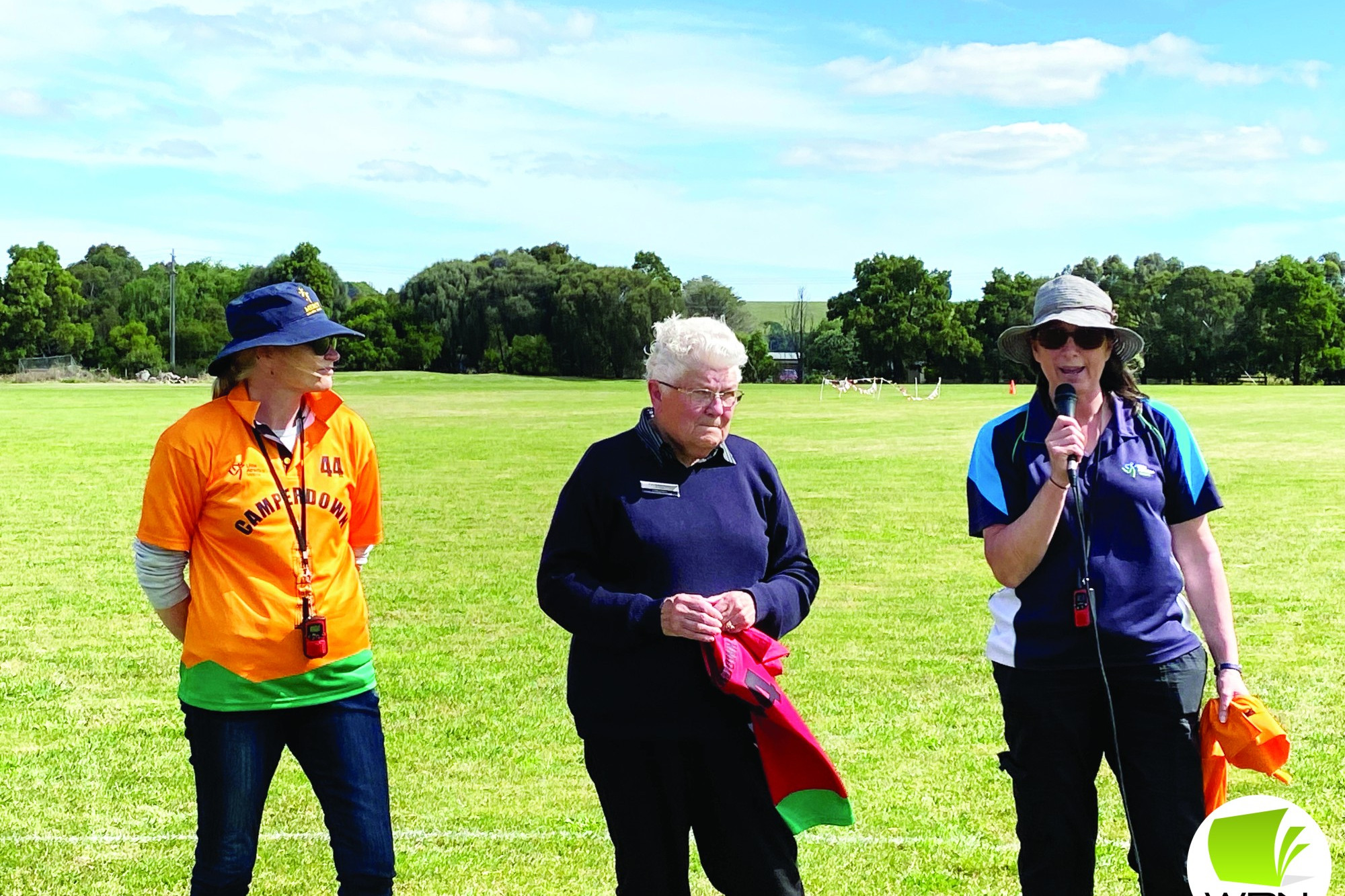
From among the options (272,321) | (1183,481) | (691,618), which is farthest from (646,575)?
(1183,481)

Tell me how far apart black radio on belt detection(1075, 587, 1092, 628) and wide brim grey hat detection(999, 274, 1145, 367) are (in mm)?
690

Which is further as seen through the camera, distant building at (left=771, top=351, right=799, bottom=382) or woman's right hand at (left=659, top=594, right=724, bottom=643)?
distant building at (left=771, top=351, right=799, bottom=382)

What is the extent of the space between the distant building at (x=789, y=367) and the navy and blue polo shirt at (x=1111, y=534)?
10298 centimetres

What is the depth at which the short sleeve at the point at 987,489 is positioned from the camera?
11.7 feet

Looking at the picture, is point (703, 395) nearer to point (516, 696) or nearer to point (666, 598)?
point (666, 598)

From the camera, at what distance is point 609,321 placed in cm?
9300

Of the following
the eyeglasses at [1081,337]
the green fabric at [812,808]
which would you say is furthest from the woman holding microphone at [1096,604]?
the green fabric at [812,808]

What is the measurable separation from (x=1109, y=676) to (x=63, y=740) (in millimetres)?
5435

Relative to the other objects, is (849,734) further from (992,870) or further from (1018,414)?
(1018,414)

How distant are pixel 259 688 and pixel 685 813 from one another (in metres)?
1.19

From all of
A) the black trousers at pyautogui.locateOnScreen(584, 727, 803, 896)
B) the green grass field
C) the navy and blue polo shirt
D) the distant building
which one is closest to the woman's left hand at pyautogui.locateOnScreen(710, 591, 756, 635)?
the black trousers at pyautogui.locateOnScreen(584, 727, 803, 896)

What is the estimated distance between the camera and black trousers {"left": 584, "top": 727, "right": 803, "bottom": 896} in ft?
11.3

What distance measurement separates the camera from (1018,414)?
3.68 metres

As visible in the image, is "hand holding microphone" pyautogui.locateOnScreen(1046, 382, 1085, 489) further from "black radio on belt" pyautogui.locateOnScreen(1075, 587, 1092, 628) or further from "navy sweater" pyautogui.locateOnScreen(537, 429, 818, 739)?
"navy sweater" pyautogui.locateOnScreen(537, 429, 818, 739)
